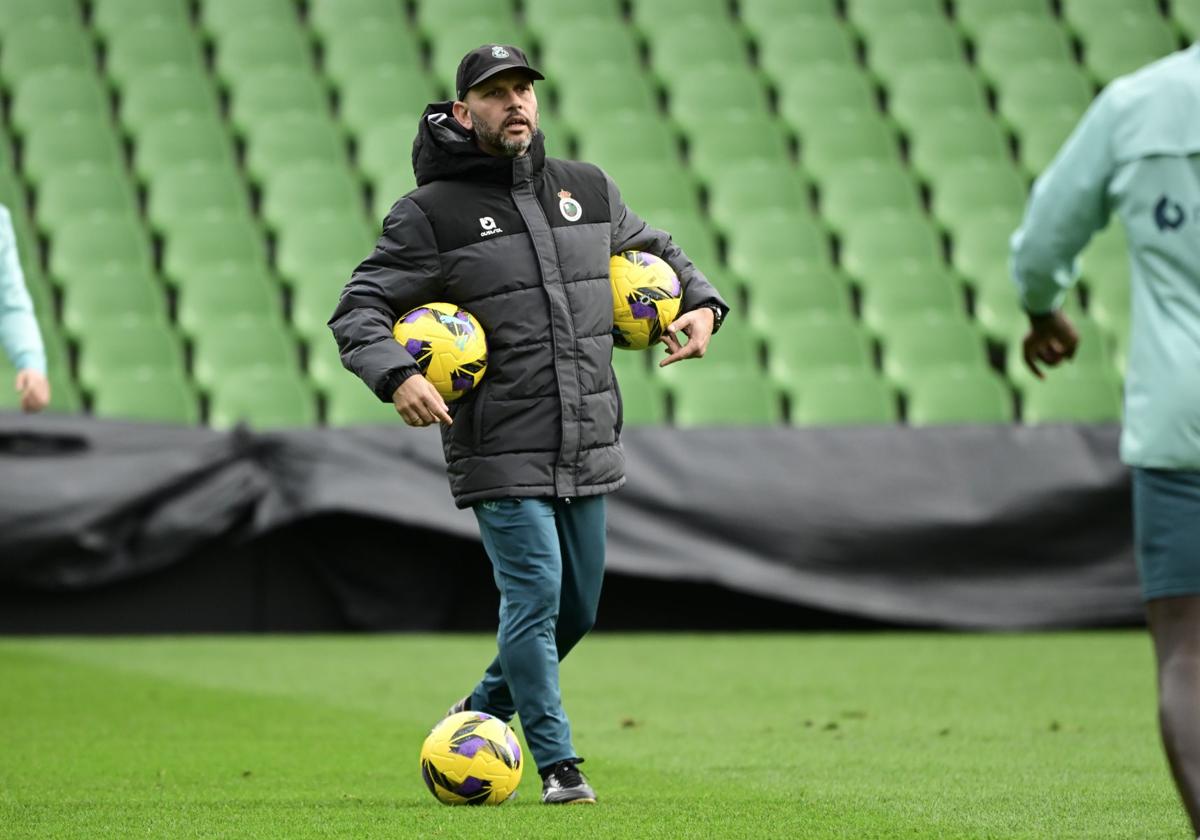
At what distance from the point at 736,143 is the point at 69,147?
4.78 meters

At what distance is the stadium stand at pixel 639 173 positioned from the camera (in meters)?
11.6

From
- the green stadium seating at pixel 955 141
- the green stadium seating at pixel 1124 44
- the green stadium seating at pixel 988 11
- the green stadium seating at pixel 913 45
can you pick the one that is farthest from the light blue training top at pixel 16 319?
the green stadium seating at pixel 1124 44

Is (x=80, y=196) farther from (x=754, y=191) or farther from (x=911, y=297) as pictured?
(x=911, y=297)

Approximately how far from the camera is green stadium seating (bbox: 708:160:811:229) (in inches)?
506

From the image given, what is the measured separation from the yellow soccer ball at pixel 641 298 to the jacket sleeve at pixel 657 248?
4 centimetres

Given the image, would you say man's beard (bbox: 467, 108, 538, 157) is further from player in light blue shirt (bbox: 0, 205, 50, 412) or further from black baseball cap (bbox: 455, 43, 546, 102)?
player in light blue shirt (bbox: 0, 205, 50, 412)

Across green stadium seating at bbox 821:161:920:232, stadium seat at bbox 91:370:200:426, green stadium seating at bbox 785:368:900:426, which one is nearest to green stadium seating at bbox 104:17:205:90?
stadium seat at bbox 91:370:200:426

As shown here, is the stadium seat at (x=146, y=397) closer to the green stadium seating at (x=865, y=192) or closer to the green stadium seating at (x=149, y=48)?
the green stadium seating at (x=149, y=48)

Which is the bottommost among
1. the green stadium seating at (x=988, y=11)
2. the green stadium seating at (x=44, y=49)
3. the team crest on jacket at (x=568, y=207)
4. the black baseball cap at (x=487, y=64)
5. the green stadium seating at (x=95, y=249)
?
the team crest on jacket at (x=568, y=207)

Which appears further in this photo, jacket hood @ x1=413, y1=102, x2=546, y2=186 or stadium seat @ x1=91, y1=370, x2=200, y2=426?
stadium seat @ x1=91, y1=370, x2=200, y2=426

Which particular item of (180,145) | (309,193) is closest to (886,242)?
(309,193)

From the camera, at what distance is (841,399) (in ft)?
37.8

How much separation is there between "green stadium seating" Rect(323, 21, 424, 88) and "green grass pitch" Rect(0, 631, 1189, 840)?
214 inches

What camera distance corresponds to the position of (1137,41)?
47.4ft
